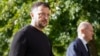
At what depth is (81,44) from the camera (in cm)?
517

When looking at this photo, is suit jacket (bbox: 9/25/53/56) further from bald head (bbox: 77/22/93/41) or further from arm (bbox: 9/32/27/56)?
bald head (bbox: 77/22/93/41)

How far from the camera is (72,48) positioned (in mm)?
5078

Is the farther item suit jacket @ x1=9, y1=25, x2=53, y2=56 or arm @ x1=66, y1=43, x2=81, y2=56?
arm @ x1=66, y1=43, x2=81, y2=56

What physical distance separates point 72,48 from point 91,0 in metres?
4.40

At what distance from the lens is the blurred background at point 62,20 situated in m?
9.28

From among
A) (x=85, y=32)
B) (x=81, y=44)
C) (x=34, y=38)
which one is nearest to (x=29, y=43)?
(x=34, y=38)

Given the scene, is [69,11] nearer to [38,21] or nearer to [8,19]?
[8,19]

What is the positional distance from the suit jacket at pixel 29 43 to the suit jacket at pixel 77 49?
1.57 meters

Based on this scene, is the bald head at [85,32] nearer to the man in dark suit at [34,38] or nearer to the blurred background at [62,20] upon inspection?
the man in dark suit at [34,38]

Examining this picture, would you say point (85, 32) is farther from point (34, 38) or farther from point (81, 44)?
point (34, 38)

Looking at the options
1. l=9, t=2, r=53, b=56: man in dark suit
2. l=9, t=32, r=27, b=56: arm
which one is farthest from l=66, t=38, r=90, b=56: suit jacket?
l=9, t=32, r=27, b=56: arm

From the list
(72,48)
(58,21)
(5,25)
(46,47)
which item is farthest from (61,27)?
(46,47)

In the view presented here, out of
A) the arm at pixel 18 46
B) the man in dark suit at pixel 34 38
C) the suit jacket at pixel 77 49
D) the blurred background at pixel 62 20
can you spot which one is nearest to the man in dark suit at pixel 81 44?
the suit jacket at pixel 77 49

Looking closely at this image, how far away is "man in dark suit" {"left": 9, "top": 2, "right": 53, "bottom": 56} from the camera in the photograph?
131 inches
